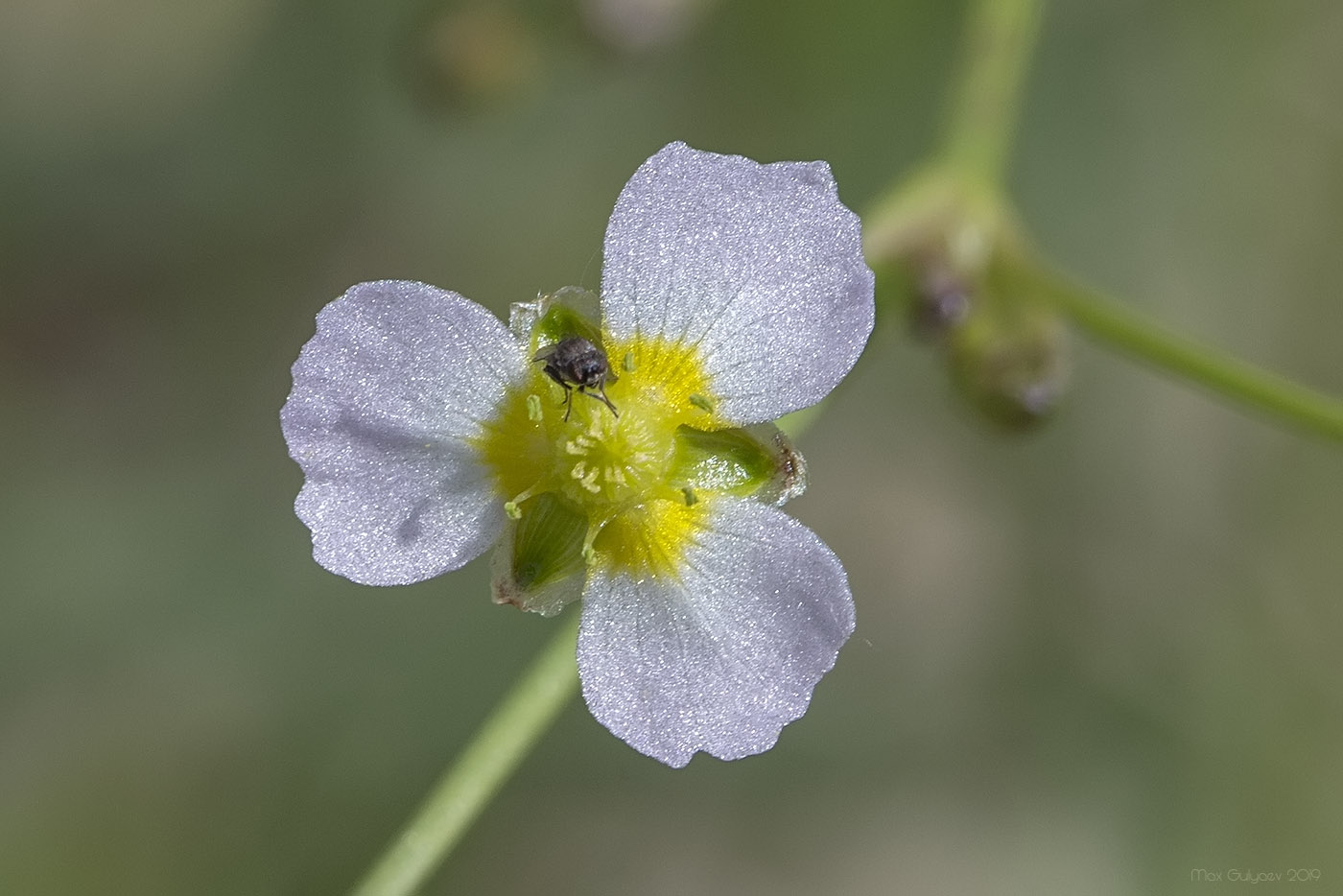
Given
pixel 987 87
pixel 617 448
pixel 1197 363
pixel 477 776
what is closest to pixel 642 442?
pixel 617 448

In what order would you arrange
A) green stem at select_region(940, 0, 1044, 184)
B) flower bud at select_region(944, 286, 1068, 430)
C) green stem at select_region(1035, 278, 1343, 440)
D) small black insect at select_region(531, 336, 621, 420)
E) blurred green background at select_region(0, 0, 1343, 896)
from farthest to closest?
blurred green background at select_region(0, 0, 1343, 896), green stem at select_region(940, 0, 1044, 184), flower bud at select_region(944, 286, 1068, 430), green stem at select_region(1035, 278, 1343, 440), small black insect at select_region(531, 336, 621, 420)

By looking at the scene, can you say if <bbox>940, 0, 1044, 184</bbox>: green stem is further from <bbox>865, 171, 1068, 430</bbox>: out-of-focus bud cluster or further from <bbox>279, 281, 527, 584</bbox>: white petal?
<bbox>279, 281, 527, 584</bbox>: white petal

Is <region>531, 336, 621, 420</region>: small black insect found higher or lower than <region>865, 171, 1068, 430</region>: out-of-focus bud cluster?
higher

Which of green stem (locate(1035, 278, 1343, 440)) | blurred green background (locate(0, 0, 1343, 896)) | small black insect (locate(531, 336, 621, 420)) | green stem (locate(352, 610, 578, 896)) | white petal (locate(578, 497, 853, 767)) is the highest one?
small black insect (locate(531, 336, 621, 420))

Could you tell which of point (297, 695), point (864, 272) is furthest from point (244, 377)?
point (864, 272)

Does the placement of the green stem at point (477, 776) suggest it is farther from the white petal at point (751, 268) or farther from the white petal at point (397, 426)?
the white petal at point (751, 268)

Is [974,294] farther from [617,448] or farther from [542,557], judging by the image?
[542,557]

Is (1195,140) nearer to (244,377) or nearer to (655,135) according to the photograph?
(655,135)

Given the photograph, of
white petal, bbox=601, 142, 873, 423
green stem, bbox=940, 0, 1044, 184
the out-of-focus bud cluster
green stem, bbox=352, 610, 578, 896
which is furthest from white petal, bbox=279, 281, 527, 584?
green stem, bbox=940, 0, 1044, 184
